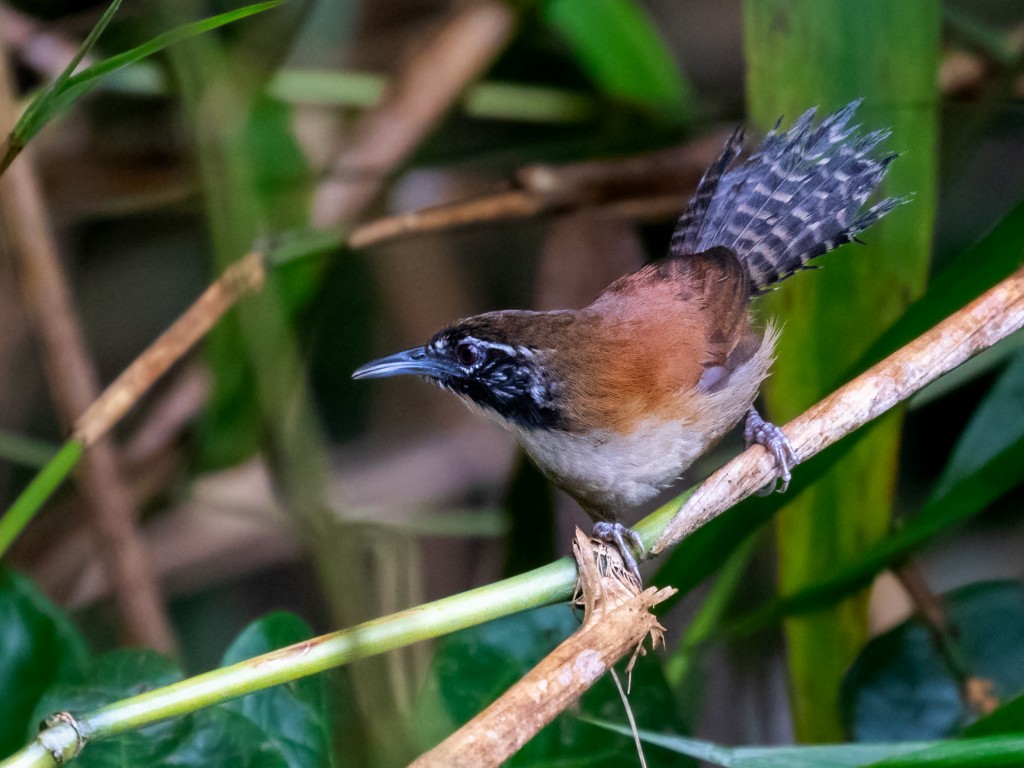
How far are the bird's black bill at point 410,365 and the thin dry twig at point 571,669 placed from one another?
698 millimetres


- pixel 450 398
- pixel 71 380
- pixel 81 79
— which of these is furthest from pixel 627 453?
pixel 450 398

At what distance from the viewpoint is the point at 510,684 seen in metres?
1.73

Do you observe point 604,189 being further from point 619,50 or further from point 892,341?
point 892,341

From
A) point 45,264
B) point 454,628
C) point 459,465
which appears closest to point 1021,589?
point 454,628

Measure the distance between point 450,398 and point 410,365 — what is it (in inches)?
67.3

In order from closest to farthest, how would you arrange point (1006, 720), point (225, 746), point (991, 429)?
Answer: point (1006, 720), point (225, 746), point (991, 429)

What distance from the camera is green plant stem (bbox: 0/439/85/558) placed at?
5.09ft

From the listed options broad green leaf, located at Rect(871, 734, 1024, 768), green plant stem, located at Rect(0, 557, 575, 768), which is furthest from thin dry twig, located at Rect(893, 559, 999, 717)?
green plant stem, located at Rect(0, 557, 575, 768)

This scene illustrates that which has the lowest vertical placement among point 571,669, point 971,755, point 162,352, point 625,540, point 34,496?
point 971,755

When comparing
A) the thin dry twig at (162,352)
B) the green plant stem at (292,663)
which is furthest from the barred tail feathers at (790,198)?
the green plant stem at (292,663)

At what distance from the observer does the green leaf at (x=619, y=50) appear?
284 cm

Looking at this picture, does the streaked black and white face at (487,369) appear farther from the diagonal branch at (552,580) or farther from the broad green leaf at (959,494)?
the broad green leaf at (959,494)

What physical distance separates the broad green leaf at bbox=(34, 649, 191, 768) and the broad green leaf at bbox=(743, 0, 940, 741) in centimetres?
123

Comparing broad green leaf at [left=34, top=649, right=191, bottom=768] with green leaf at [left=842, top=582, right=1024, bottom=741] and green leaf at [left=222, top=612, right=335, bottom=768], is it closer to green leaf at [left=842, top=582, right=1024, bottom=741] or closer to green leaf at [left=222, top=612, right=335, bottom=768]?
green leaf at [left=222, top=612, right=335, bottom=768]
